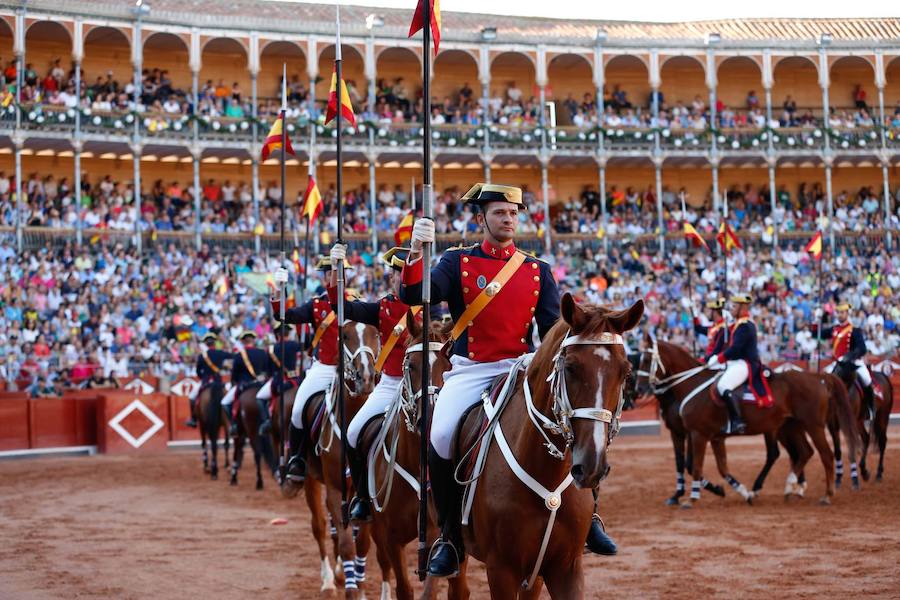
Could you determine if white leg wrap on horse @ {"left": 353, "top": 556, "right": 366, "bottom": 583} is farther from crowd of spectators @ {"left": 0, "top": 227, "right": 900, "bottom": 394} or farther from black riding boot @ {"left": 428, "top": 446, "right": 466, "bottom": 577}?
crowd of spectators @ {"left": 0, "top": 227, "right": 900, "bottom": 394}

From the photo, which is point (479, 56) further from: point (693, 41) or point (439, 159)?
point (693, 41)

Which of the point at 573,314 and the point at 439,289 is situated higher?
the point at 439,289

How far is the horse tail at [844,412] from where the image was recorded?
48.6ft

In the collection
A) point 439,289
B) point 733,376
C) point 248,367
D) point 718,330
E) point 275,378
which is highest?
point 439,289

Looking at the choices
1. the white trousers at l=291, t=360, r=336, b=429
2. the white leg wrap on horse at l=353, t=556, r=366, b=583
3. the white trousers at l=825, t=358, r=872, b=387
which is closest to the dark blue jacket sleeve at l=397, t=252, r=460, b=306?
the white leg wrap on horse at l=353, t=556, r=366, b=583

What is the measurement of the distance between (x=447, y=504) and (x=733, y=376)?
916 centimetres

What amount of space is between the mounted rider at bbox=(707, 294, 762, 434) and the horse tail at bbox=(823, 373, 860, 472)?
1.42m

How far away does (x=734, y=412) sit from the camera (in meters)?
14.0

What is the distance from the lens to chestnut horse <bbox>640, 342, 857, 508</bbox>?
14117 millimetres

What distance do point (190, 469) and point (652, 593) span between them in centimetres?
1291

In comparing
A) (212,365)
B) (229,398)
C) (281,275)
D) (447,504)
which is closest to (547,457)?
(447,504)

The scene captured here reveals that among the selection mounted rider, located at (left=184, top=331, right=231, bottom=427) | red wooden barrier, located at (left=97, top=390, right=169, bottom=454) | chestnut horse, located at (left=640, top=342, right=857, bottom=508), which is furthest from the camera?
red wooden barrier, located at (left=97, top=390, right=169, bottom=454)

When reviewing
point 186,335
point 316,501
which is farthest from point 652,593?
point 186,335

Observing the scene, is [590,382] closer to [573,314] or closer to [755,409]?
[573,314]
